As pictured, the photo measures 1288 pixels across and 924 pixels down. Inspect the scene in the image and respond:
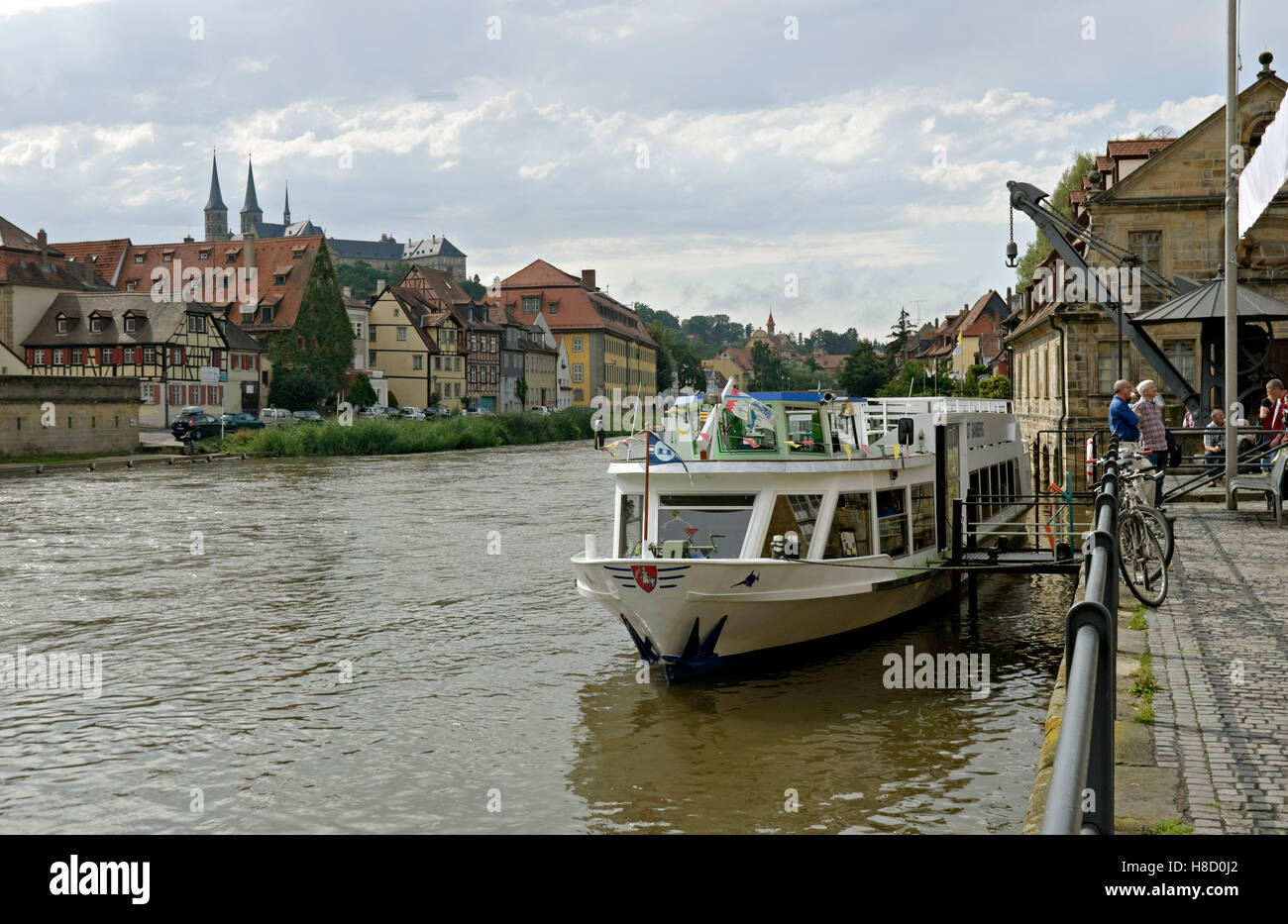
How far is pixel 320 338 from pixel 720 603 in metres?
73.8

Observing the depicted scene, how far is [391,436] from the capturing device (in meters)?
65.1

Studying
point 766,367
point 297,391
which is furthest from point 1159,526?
point 766,367

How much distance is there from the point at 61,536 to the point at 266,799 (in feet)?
67.5

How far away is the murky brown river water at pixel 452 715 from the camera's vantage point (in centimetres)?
1052

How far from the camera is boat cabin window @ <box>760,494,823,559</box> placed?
48.5ft

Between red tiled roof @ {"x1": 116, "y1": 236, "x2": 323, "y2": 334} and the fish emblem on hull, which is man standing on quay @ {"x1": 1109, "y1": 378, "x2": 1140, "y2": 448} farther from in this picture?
red tiled roof @ {"x1": 116, "y1": 236, "x2": 323, "y2": 334}


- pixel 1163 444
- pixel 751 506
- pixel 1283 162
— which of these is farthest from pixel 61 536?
pixel 1283 162

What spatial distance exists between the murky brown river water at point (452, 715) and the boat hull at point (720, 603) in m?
0.37

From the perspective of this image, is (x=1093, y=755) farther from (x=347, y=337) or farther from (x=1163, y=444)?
(x=347, y=337)

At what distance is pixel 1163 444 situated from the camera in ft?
53.7

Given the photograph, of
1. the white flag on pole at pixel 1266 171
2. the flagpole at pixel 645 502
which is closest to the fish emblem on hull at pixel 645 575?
the flagpole at pixel 645 502

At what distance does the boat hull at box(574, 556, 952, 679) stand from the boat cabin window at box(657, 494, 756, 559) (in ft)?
2.23

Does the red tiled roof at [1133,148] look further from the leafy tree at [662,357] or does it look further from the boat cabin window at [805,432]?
the leafy tree at [662,357]

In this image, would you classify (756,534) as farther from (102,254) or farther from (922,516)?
(102,254)
